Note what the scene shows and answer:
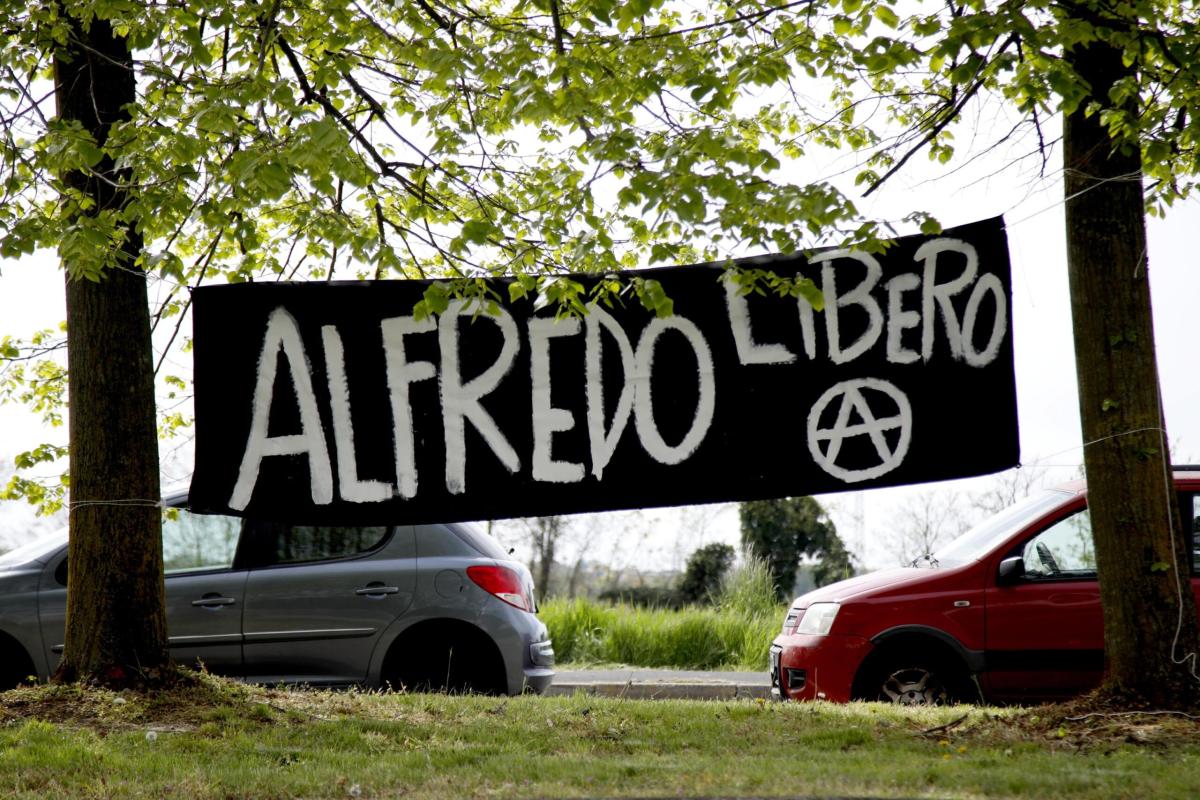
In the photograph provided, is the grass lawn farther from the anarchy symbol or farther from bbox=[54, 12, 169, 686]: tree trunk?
the anarchy symbol

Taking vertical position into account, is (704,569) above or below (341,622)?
below

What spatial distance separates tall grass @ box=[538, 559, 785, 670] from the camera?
44.7 ft

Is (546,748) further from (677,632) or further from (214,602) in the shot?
(677,632)

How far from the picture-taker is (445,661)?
26.4 ft

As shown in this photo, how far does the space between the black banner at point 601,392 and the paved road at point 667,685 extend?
4.62 metres

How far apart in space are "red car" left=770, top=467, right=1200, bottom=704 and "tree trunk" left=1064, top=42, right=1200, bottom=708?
1451 millimetres

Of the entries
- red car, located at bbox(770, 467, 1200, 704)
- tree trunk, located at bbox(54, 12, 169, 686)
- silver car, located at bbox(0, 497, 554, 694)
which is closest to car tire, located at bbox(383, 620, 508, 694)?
silver car, located at bbox(0, 497, 554, 694)

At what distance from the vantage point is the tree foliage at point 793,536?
2402 centimetres

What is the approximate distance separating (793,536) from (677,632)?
420 inches

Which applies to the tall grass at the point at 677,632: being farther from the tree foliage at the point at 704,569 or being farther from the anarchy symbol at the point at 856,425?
the tree foliage at the point at 704,569

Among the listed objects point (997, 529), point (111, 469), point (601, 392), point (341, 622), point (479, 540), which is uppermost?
point (601, 392)

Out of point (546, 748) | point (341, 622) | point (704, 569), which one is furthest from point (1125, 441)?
point (704, 569)

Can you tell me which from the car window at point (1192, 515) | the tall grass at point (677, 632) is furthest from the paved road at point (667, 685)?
A: the car window at point (1192, 515)

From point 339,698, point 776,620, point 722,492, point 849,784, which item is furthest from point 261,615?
point 776,620
